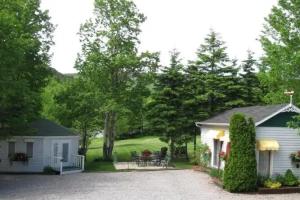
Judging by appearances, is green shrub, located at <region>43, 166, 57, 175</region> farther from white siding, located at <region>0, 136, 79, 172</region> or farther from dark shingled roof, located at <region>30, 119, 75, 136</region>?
dark shingled roof, located at <region>30, 119, 75, 136</region>

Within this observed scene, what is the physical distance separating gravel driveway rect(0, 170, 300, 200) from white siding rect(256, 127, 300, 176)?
3053 millimetres

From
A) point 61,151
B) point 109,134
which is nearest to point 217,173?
point 61,151

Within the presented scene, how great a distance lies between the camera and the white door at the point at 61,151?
33.6m

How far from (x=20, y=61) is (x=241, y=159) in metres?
13.3

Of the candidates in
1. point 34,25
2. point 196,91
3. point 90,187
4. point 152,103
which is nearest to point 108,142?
point 152,103

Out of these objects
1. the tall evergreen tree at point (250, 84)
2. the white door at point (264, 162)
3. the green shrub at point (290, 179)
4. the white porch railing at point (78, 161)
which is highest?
the tall evergreen tree at point (250, 84)

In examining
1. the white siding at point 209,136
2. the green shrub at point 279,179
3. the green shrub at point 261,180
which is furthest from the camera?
the white siding at point 209,136

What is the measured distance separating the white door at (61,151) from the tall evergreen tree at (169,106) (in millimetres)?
8653

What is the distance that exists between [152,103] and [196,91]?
13.4 feet

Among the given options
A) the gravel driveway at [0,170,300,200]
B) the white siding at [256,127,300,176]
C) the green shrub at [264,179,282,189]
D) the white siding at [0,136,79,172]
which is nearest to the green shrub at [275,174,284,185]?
the green shrub at [264,179,282,189]

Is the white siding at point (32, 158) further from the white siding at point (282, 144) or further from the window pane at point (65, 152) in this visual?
the white siding at point (282, 144)

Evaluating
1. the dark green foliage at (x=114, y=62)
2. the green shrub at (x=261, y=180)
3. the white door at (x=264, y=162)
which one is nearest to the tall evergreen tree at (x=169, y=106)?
the dark green foliage at (x=114, y=62)

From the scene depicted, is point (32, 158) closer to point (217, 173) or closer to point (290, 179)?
point (217, 173)

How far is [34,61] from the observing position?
1368 inches
